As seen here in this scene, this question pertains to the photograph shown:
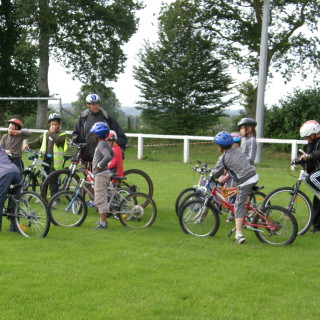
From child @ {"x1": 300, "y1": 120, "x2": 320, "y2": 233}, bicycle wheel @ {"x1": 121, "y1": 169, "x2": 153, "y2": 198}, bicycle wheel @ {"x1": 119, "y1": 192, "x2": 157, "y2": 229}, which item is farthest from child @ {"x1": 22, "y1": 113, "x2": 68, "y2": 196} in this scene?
child @ {"x1": 300, "y1": 120, "x2": 320, "y2": 233}

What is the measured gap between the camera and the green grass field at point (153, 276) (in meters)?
4.85

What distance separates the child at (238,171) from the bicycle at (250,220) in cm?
15

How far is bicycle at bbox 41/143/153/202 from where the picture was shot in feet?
30.2

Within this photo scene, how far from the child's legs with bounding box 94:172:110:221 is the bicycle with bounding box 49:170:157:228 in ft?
0.54

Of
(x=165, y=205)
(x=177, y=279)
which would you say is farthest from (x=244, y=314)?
(x=165, y=205)

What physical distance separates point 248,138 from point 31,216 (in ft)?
12.2

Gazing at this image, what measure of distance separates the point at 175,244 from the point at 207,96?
26789 mm

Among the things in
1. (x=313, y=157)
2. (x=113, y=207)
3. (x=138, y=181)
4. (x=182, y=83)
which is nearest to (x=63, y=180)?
(x=113, y=207)

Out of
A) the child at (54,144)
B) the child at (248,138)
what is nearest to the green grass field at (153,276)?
the child at (248,138)

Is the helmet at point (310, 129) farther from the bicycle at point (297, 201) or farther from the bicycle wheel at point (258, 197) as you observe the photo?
the bicycle wheel at point (258, 197)

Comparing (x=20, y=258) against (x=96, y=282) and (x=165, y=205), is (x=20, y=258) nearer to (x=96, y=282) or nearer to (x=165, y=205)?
(x=96, y=282)

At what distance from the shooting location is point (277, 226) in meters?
7.54

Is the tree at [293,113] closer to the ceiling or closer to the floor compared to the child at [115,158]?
closer to the ceiling

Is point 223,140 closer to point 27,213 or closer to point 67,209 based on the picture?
point 67,209
